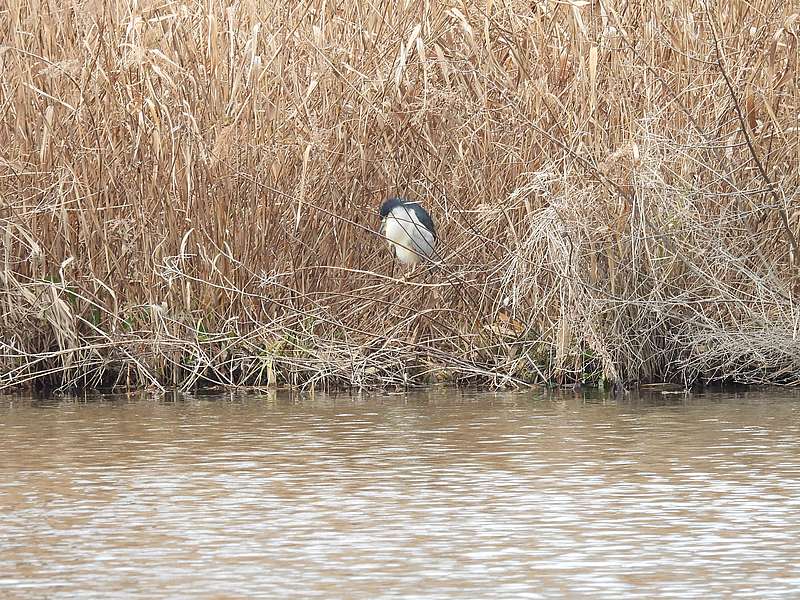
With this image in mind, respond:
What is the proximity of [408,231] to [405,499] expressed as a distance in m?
2.96

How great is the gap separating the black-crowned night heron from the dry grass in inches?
5.2

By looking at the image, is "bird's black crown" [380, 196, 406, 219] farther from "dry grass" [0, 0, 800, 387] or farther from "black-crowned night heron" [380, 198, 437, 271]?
"dry grass" [0, 0, 800, 387]

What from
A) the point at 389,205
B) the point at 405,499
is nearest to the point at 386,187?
the point at 389,205

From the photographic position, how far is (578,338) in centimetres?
729

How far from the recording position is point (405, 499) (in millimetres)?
4586

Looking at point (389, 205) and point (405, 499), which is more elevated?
point (389, 205)

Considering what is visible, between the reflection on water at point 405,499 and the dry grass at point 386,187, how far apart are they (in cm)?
64

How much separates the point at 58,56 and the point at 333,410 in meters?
2.38

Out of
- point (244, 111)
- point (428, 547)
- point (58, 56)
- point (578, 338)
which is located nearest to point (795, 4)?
point (578, 338)

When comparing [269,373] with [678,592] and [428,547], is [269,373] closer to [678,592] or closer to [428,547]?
[428,547]

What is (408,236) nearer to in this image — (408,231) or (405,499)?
(408,231)

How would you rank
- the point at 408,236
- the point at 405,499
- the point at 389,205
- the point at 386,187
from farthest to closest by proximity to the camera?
the point at 386,187
the point at 389,205
the point at 408,236
the point at 405,499

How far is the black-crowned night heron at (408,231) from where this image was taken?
7.41 meters

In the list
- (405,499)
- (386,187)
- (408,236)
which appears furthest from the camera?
(386,187)
